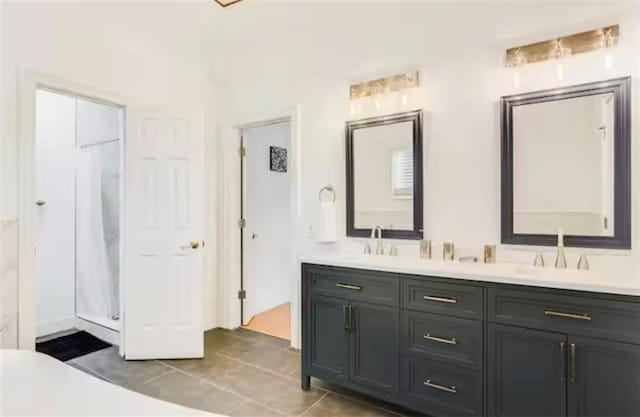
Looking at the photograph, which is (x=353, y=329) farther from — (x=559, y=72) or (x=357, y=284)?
(x=559, y=72)

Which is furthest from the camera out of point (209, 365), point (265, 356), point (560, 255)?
point (265, 356)

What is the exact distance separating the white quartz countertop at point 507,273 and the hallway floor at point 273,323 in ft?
4.76

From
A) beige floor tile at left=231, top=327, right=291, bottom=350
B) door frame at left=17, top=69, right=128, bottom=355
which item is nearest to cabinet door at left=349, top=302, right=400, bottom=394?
beige floor tile at left=231, top=327, right=291, bottom=350

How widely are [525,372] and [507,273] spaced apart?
465mm

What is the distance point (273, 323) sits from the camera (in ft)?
12.7

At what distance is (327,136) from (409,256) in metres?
1.18

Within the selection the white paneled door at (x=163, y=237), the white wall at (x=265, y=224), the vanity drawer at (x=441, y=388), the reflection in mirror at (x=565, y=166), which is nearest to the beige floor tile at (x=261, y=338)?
the white wall at (x=265, y=224)

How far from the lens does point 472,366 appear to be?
6.14ft

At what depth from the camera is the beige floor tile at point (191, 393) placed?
2252mm

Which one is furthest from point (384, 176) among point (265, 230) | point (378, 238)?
point (265, 230)

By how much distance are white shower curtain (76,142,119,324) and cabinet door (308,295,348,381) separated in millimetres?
2238

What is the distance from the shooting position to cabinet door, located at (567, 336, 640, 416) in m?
1.53

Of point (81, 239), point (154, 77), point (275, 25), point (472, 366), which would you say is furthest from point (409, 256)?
point (81, 239)

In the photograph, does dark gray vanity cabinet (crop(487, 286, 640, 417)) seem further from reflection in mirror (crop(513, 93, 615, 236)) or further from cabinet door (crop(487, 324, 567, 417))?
reflection in mirror (crop(513, 93, 615, 236))
